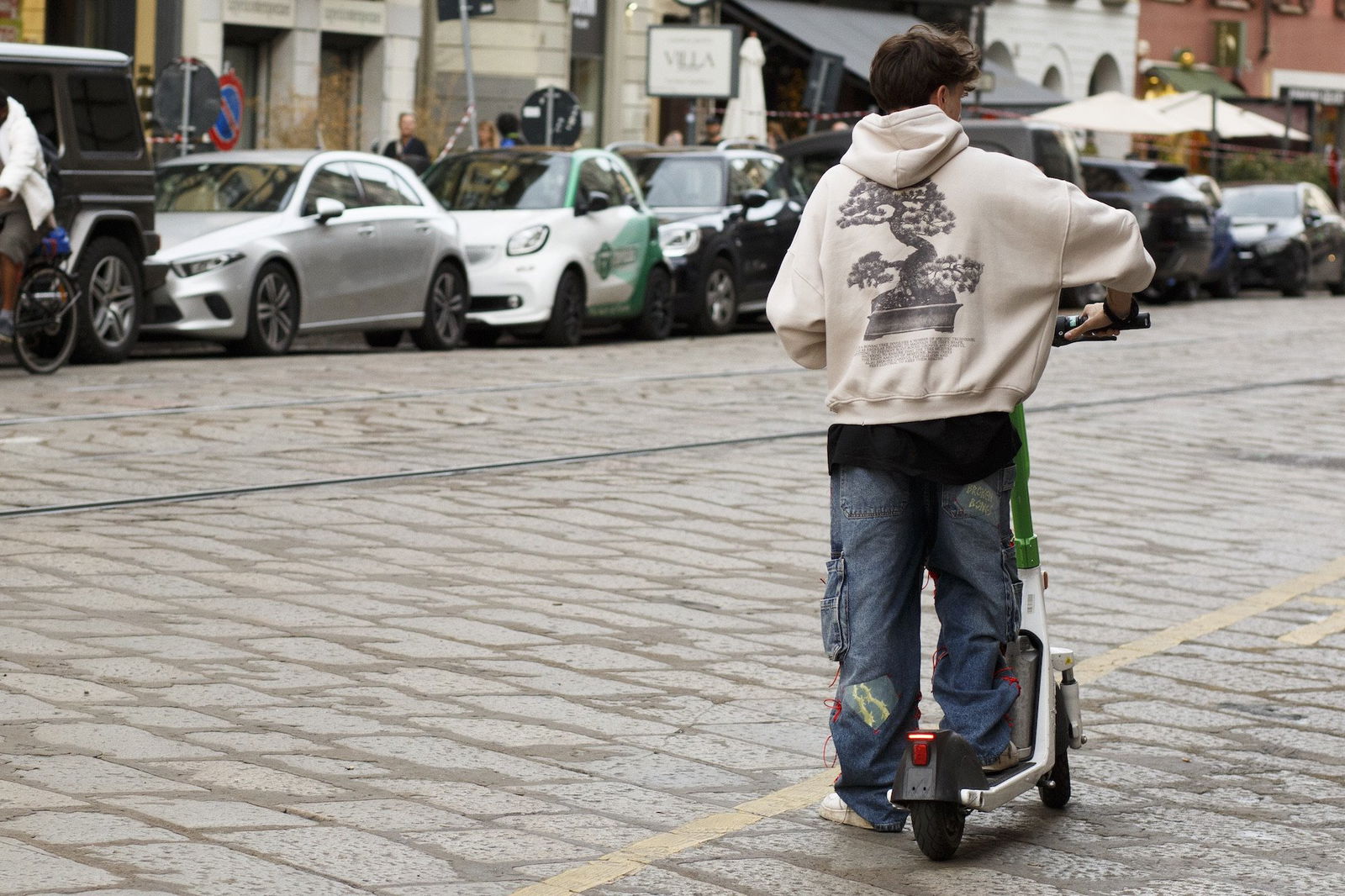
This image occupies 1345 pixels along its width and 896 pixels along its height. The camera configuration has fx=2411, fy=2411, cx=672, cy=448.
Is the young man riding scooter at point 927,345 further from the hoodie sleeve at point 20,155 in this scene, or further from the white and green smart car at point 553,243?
the white and green smart car at point 553,243

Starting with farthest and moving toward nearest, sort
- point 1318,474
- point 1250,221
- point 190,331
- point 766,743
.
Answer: point 1250,221 < point 190,331 < point 1318,474 < point 766,743

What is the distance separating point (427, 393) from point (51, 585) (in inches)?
258

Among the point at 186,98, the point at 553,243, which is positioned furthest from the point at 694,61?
the point at 553,243

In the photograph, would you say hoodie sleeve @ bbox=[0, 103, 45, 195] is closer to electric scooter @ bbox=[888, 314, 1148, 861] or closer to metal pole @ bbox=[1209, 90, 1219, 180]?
electric scooter @ bbox=[888, 314, 1148, 861]

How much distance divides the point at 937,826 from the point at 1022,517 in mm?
683

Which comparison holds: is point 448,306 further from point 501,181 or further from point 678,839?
point 678,839

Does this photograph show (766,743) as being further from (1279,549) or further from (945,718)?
(1279,549)

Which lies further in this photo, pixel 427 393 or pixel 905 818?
pixel 427 393

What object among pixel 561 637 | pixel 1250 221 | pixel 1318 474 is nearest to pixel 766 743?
pixel 561 637

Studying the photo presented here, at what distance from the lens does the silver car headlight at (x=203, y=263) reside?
15977 mm

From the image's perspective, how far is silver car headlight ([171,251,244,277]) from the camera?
52.4ft

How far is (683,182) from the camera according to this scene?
21.6 metres

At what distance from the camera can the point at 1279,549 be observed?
883 cm

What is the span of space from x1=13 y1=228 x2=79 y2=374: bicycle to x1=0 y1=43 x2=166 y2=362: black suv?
64 cm
